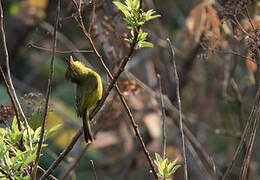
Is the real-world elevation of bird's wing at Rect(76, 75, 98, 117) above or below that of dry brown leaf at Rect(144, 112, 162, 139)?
above

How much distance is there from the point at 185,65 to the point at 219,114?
160 centimetres

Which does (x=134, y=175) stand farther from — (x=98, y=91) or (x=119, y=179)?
(x=98, y=91)

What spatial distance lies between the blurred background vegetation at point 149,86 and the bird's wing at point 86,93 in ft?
0.49

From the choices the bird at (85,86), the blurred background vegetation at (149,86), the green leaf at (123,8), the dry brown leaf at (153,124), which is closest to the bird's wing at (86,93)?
the bird at (85,86)

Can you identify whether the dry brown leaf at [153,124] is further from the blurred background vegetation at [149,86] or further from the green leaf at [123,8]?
the green leaf at [123,8]

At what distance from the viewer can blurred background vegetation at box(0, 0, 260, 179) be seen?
148 inches

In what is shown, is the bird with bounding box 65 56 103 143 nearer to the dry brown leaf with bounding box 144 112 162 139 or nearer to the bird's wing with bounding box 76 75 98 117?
the bird's wing with bounding box 76 75 98 117

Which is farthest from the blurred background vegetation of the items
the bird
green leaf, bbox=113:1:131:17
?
green leaf, bbox=113:1:131:17

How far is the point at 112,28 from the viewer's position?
11.0 ft

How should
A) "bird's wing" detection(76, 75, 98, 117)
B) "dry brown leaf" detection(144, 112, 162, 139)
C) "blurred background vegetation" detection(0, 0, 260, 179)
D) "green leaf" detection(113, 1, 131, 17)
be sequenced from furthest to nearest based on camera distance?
"dry brown leaf" detection(144, 112, 162, 139)
"blurred background vegetation" detection(0, 0, 260, 179)
"bird's wing" detection(76, 75, 98, 117)
"green leaf" detection(113, 1, 131, 17)

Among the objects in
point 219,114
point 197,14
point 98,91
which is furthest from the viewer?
point 219,114

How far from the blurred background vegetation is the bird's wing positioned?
0.15 metres

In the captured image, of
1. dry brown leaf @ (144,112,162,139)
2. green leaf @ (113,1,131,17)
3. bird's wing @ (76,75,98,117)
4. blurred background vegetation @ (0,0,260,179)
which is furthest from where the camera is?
dry brown leaf @ (144,112,162,139)

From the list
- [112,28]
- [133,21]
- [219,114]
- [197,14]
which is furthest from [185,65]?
[133,21]
